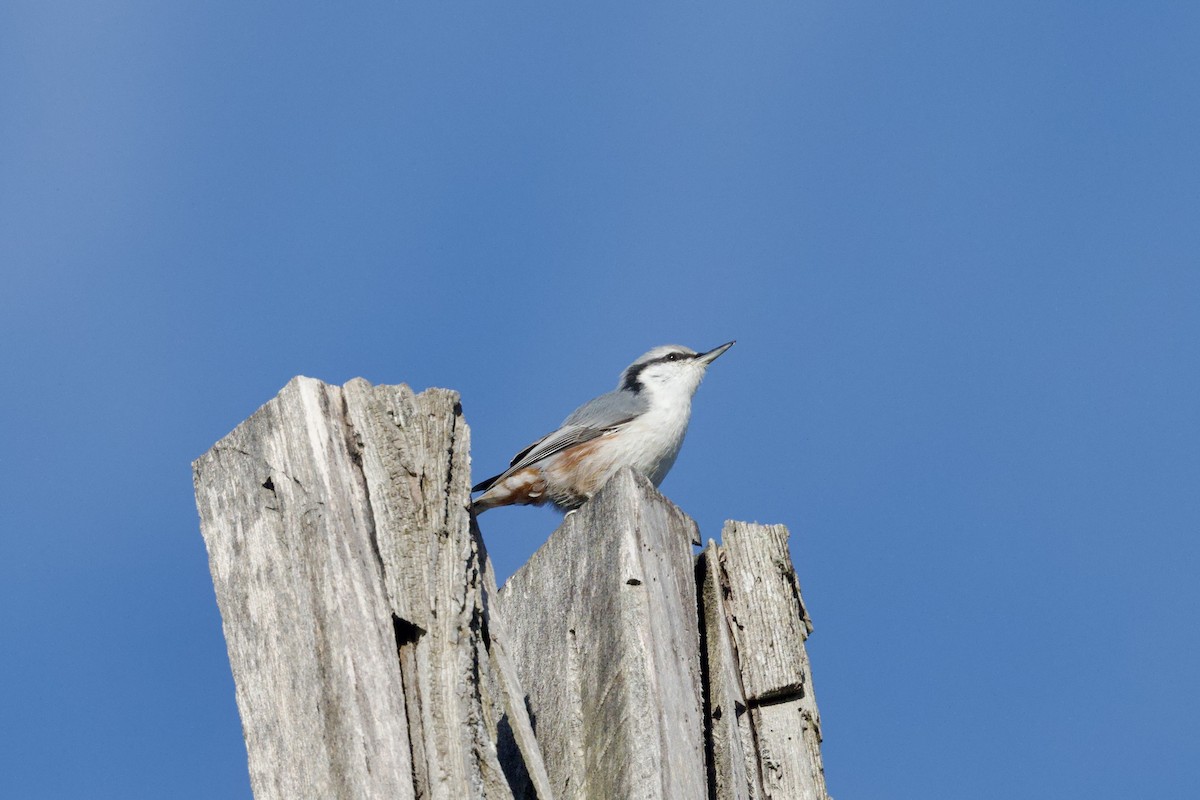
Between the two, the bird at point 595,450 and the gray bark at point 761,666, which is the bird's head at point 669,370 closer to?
the bird at point 595,450

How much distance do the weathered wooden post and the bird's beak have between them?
471cm

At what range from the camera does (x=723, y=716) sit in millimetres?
3652

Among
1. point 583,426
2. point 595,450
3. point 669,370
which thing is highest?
point 669,370

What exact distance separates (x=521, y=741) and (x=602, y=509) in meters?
0.90

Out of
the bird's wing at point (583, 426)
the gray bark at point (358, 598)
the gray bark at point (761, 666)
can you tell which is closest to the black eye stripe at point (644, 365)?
the bird's wing at point (583, 426)

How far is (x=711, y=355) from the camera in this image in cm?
867

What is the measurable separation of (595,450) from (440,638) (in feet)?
14.9

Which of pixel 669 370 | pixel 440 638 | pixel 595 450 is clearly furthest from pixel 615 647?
pixel 669 370

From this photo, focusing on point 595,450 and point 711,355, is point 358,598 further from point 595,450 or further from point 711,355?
point 711,355

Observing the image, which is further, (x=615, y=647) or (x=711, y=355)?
(x=711, y=355)

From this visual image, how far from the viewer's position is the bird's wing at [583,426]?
752cm

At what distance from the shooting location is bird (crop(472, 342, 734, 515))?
7418mm

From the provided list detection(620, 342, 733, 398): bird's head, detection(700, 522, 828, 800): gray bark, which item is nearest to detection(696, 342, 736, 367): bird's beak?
detection(620, 342, 733, 398): bird's head

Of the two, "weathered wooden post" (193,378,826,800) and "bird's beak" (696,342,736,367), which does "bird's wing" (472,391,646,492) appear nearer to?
"bird's beak" (696,342,736,367)
